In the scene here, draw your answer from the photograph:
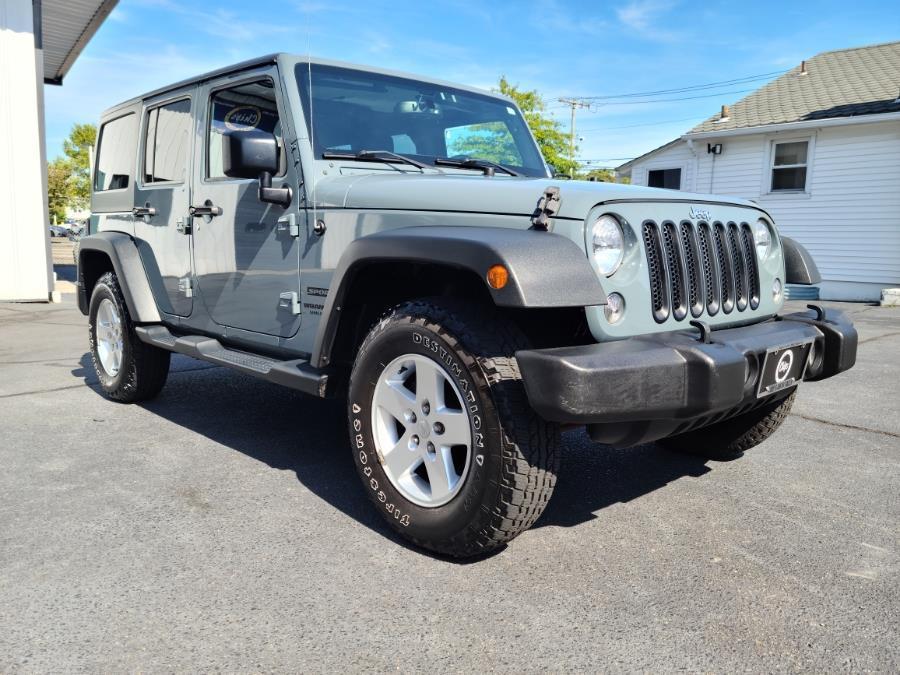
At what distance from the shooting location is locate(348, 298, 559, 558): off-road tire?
243cm

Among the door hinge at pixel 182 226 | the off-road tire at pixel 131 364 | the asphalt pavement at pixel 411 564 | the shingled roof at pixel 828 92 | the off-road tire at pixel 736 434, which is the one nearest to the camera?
the asphalt pavement at pixel 411 564

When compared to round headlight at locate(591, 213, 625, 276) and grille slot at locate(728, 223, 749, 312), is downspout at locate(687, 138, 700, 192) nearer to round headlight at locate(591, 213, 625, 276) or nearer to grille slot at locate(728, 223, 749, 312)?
grille slot at locate(728, 223, 749, 312)

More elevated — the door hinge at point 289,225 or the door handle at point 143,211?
the door handle at point 143,211

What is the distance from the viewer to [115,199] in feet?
16.7

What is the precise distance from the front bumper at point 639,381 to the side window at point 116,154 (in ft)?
12.1

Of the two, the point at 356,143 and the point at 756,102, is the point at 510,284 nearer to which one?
the point at 356,143

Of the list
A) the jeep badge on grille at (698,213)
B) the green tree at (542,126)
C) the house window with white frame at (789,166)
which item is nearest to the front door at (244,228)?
the jeep badge on grille at (698,213)

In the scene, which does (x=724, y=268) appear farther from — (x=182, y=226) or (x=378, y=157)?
(x=182, y=226)

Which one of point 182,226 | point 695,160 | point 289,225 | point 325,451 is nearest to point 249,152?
point 289,225

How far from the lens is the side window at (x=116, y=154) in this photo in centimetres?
494

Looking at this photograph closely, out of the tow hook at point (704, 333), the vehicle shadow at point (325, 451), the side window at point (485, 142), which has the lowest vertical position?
the vehicle shadow at point (325, 451)

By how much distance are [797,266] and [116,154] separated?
4.38m

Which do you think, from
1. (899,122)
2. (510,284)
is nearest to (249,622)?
(510,284)

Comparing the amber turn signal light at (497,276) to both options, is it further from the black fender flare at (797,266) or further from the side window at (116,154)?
the side window at (116,154)
